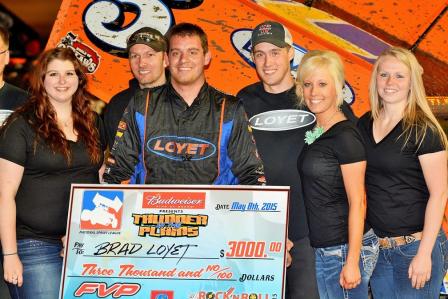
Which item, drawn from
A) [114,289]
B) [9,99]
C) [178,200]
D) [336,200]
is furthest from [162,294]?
[9,99]

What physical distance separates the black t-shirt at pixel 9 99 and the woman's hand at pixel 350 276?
199cm

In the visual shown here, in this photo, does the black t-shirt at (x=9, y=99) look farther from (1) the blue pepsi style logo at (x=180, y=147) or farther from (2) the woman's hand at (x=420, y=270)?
(2) the woman's hand at (x=420, y=270)

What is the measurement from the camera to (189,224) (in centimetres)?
326

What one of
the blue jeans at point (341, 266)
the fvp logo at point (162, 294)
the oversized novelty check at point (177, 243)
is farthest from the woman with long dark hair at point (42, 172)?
the blue jeans at point (341, 266)

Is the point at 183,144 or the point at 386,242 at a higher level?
the point at 183,144

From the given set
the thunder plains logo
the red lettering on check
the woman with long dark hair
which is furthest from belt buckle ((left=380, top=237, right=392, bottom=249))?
the woman with long dark hair

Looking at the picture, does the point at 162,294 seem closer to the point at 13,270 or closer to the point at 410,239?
the point at 13,270

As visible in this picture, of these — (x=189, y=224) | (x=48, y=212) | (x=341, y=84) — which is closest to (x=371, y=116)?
(x=341, y=84)

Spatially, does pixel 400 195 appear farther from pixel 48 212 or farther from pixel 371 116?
pixel 48 212

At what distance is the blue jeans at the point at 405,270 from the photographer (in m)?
3.06

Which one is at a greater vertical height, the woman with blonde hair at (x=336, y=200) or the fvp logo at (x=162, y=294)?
the woman with blonde hair at (x=336, y=200)

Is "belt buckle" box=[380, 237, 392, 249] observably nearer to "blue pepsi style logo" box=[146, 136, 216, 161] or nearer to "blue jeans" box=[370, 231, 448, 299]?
"blue jeans" box=[370, 231, 448, 299]

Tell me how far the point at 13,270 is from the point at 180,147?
1013 millimetres

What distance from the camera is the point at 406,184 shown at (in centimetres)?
307
